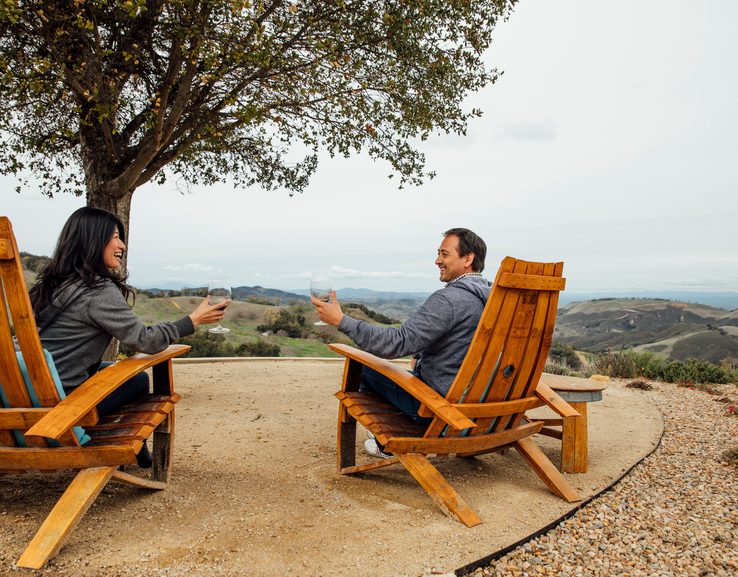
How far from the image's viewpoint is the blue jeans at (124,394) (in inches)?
117

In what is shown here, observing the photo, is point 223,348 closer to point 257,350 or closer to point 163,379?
point 257,350

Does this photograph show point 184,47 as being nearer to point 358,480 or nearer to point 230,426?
point 230,426

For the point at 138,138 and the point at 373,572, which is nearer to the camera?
the point at 373,572

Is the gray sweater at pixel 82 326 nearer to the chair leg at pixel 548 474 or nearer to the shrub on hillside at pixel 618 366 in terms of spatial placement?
the chair leg at pixel 548 474

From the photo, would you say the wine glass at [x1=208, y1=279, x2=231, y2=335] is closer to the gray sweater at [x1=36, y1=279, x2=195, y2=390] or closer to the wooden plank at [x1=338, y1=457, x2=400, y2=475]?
the gray sweater at [x1=36, y1=279, x2=195, y2=390]

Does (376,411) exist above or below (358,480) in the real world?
above

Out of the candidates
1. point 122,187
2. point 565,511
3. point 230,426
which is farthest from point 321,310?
point 122,187

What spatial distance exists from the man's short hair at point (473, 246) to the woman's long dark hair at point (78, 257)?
1861mm

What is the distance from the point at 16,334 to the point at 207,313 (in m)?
0.85

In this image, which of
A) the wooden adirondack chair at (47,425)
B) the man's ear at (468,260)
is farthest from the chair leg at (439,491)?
the wooden adirondack chair at (47,425)

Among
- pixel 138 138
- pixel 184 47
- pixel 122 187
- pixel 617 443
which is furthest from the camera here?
pixel 138 138

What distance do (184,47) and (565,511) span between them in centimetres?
498

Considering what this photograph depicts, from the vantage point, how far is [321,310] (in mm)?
2871

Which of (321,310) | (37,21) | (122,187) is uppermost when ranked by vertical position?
(37,21)
